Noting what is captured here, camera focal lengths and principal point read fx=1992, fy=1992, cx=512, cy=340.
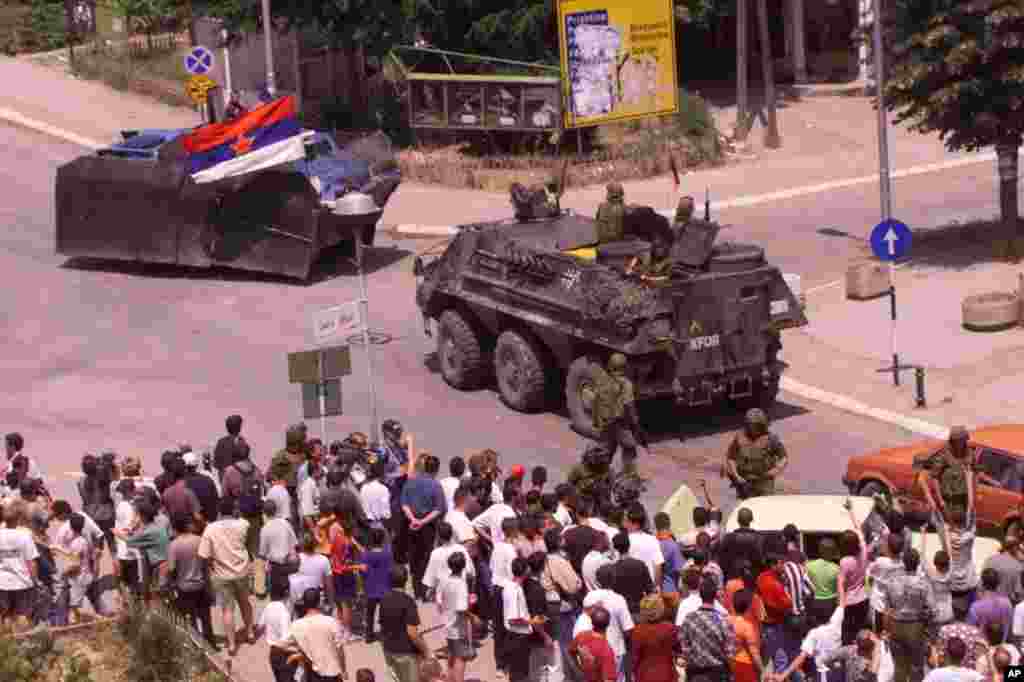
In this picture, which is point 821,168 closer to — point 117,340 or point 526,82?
point 526,82

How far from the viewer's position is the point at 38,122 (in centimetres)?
4109

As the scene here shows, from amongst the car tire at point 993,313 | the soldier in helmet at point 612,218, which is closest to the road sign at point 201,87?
the soldier in helmet at point 612,218

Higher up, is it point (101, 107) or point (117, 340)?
point (101, 107)

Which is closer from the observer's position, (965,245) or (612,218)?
(612,218)

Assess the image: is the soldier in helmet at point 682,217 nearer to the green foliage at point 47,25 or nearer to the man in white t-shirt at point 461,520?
the man in white t-shirt at point 461,520

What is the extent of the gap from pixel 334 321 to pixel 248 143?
9862 mm

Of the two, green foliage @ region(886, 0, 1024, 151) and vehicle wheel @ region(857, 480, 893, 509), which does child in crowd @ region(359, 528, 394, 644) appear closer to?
vehicle wheel @ region(857, 480, 893, 509)

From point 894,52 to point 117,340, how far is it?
12295 mm

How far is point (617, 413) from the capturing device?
20484 millimetres

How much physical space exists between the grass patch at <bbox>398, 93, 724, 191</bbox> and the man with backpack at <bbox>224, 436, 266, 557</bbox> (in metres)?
19.7

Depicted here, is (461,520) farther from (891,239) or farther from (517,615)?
(891,239)

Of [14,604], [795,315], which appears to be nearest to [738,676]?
[14,604]

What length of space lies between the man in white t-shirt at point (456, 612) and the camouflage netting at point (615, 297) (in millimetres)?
6937

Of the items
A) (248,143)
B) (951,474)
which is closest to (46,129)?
(248,143)
